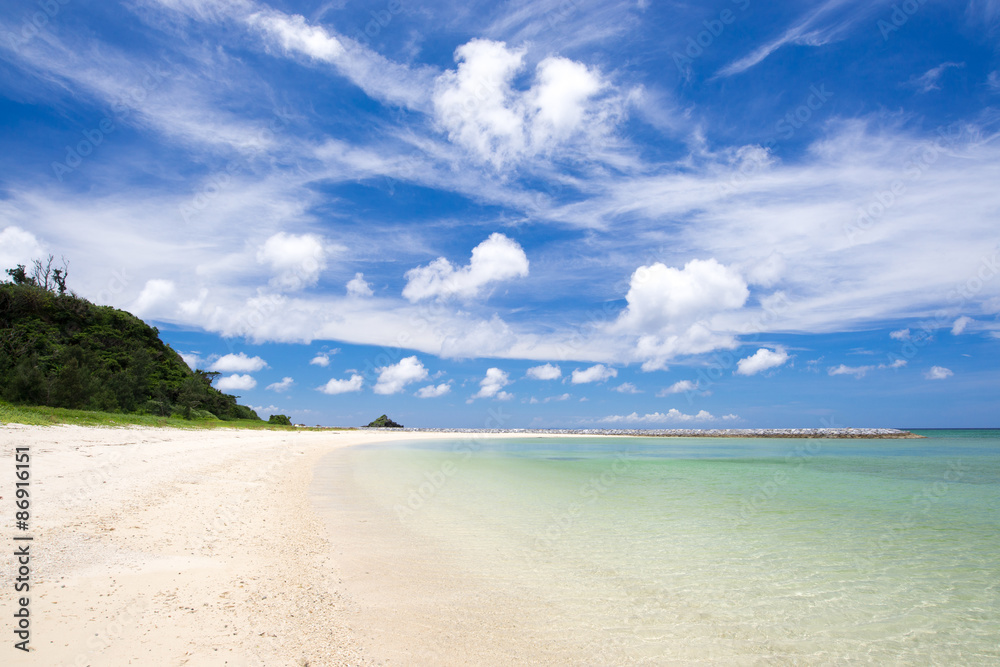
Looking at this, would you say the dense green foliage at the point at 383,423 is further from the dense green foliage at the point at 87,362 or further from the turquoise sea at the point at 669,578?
the turquoise sea at the point at 669,578

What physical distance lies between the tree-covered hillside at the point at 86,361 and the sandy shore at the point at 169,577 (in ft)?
82.9

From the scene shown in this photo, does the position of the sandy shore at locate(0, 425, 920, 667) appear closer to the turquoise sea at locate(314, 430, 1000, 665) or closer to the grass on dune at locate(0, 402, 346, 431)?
the turquoise sea at locate(314, 430, 1000, 665)

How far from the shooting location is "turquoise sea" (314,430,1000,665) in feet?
17.7

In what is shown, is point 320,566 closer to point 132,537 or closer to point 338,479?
point 132,537

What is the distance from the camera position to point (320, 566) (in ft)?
24.2

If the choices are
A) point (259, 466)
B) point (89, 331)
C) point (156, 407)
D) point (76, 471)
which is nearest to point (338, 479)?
point (259, 466)

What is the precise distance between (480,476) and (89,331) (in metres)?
54.7

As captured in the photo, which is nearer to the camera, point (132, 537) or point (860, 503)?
point (132, 537)

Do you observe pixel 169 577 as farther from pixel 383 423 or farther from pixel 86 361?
pixel 383 423

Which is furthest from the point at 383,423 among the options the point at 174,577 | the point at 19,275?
the point at 174,577

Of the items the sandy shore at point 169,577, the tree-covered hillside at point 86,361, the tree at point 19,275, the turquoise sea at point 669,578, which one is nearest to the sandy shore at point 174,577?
the sandy shore at point 169,577

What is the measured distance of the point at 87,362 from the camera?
143 feet

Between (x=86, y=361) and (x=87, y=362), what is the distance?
5.9 inches

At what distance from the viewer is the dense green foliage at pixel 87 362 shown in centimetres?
3175
